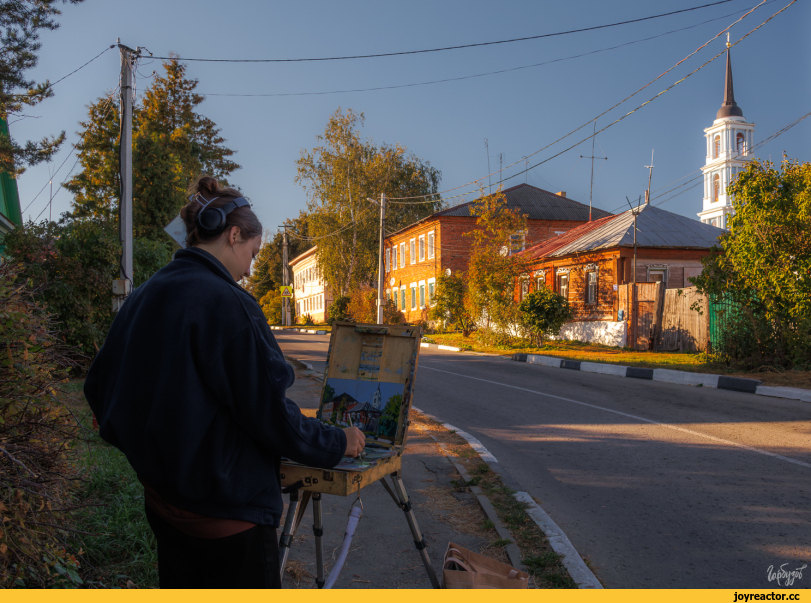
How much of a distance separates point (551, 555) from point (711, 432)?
5.11 meters

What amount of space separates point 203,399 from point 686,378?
553 inches

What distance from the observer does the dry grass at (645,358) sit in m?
12.9

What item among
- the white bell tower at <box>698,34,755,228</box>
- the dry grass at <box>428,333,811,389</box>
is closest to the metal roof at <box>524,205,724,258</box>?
the dry grass at <box>428,333,811,389</box>

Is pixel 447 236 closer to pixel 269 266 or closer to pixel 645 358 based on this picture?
pixel 645 358

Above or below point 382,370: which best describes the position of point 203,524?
below

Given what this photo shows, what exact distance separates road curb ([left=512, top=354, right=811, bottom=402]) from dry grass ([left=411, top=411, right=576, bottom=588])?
7.29m

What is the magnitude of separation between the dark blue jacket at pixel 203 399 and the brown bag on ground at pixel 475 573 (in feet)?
4.04

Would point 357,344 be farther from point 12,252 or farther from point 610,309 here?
point 610,309

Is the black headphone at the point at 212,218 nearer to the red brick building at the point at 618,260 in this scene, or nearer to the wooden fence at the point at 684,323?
the wooden fence at the point at 684,323

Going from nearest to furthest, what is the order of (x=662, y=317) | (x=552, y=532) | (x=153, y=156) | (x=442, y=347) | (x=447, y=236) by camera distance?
1. (x=552, y=532)
2. (x=153, y=156)
3. (x=662, y=317)
4. (x=442, y=347)
5. (x=447, y=236)

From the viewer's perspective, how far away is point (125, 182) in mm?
11664

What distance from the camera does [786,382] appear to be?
1227 centimetres

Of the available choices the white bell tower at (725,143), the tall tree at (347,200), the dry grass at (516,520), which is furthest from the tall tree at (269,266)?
the dry grass at (516,520)

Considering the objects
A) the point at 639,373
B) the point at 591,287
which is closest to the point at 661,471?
the point at 639,373
